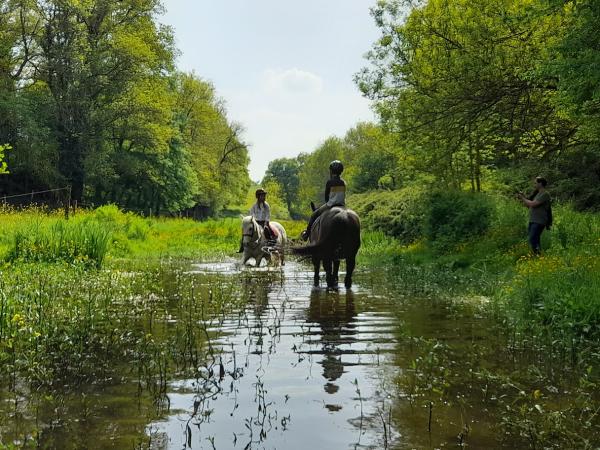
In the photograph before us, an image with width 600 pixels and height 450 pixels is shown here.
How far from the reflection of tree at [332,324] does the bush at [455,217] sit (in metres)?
8.48

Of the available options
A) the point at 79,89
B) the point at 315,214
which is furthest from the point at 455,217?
the point at 79,89

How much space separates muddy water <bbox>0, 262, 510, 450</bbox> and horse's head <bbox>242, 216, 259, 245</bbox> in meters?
8.76

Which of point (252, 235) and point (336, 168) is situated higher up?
point (336, 168)

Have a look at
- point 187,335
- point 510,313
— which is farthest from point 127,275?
point 510,313

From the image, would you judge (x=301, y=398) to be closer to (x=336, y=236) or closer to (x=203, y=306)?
(x=203, y=306)

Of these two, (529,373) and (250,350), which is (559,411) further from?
(250,350)

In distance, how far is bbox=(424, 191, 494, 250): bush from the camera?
19.5 metres

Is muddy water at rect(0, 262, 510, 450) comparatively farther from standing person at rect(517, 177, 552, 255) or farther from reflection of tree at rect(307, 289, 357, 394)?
standing person at rect(517, 177, 552, 255)

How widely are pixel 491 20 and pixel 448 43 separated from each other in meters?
1.78

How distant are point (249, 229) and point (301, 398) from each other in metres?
12.5

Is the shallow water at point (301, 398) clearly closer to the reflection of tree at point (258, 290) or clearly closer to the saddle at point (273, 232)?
the reflection of tree at point (258, 290)

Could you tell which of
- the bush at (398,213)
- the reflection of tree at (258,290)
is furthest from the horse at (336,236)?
the bush at (398,213)

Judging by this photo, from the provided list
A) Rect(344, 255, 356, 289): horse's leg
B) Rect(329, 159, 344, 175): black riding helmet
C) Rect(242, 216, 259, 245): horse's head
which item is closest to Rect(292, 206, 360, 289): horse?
Rect(344, 255, 356, 289): horse's leg

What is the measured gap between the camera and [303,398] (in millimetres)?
5293
